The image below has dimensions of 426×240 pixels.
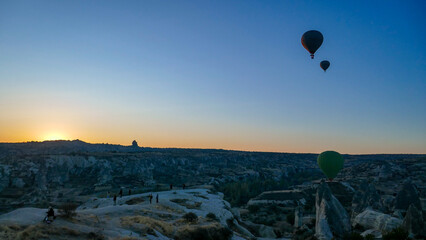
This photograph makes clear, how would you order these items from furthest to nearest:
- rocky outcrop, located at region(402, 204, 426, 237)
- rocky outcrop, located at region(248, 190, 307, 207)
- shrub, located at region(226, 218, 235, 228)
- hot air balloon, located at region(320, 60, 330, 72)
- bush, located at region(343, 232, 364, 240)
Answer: rocky outcrop, located at region(248, 190, 307, 207) → hot air balloon, located at region(320, 60, 330, 72) → shrub, located at region(226, 218, 235, 228) → rocky outcrop, located at region(402, 204, 426, 237) → bush, located at region(343, 232, 364, 240)

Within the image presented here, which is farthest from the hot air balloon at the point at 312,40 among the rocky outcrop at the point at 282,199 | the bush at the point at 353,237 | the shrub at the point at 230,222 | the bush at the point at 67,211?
the bush at the point at 67,211

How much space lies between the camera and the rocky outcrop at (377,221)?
27.3 m

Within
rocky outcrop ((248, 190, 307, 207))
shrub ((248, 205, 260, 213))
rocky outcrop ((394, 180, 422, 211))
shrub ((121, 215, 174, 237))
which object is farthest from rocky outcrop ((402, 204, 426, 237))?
rocky outcrop ((248, 190, 307, 207))

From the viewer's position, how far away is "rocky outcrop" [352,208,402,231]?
2728 centimetres

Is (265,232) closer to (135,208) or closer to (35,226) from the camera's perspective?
(135,208)

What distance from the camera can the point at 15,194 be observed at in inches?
2383

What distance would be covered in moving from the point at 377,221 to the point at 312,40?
24570mm

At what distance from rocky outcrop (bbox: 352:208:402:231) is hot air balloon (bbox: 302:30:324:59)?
23.1 metres

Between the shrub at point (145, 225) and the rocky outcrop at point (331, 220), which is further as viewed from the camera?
the rocky outcrop at point (331, 220)

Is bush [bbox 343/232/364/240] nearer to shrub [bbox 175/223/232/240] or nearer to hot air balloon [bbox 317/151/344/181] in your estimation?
shrub [bbox 175/223/232/240]

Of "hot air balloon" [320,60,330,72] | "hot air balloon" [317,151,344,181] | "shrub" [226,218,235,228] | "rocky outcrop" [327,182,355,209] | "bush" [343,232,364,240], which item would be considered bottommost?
"rocky outcrop" [327,182,355,209]

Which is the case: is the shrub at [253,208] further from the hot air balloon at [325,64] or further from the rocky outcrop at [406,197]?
the hot air balloon at [325,64]

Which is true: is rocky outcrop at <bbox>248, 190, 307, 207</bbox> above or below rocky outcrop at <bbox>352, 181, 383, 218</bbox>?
below

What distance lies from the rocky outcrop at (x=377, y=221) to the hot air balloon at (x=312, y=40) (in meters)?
23.1
